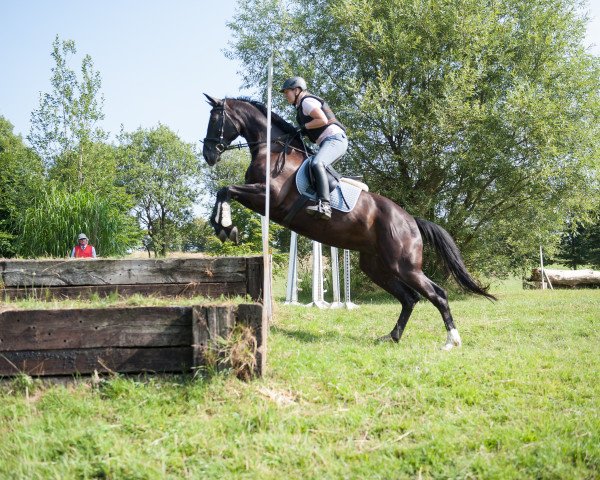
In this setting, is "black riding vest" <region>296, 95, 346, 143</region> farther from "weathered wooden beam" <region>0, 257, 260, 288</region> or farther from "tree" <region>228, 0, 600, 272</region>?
"tree" <region>228, 0, 600, 272</region>

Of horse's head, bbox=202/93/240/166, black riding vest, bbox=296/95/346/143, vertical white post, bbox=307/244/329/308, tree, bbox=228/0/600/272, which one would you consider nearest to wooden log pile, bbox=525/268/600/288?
tree, bbox=228/0/600/272

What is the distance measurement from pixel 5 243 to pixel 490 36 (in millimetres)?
16322

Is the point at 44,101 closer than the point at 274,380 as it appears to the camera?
No

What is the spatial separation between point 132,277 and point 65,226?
7.56 meters

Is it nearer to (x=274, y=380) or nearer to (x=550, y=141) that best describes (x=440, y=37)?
(x=550, y=141)

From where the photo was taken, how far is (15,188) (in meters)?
17.8

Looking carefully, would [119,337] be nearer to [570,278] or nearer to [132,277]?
[132,277]

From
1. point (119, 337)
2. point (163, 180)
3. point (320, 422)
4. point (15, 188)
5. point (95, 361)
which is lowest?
point (320, 422)

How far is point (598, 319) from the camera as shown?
7836 millimetres

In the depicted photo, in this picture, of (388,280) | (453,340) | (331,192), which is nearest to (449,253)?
(388,280)

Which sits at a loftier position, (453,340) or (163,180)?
(163,180)

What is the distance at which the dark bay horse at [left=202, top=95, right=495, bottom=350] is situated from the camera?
6.00 meters

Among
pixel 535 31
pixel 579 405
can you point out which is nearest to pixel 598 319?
pixel 579 405

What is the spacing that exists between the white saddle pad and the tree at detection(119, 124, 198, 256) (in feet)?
141
